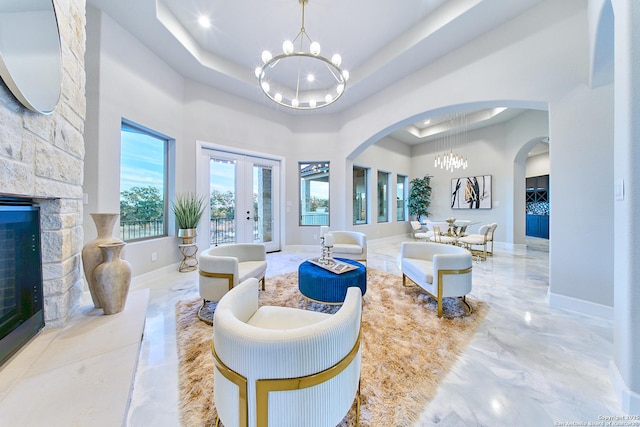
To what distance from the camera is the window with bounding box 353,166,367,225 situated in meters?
6.91

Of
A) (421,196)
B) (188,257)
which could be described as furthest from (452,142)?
(188,257)

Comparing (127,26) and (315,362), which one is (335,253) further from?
(127,26)

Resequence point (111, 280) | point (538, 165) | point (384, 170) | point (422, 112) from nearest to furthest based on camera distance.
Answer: point (111, 280), point (422, 112), point (384, 170), point (538, 165)

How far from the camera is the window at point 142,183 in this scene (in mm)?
3264

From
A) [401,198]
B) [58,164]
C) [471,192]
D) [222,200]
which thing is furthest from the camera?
[401,198]

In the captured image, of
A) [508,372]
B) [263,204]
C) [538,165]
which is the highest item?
[538,165]

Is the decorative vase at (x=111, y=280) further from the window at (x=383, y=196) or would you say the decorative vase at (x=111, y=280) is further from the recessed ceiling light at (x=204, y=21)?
the window at (x=383, y=196)

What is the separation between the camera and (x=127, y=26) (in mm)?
3006

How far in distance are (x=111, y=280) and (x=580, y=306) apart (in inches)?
182

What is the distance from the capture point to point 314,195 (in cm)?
603

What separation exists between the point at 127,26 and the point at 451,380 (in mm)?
5314

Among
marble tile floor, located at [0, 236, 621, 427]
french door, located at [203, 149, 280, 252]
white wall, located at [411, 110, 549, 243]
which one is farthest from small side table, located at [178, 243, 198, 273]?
white wall, located at [411, 110, 549, 243]

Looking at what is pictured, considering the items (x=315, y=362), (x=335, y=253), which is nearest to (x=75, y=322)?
(x=315, y=362)

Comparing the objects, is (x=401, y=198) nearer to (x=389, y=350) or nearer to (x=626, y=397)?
(x=389, y=350)
